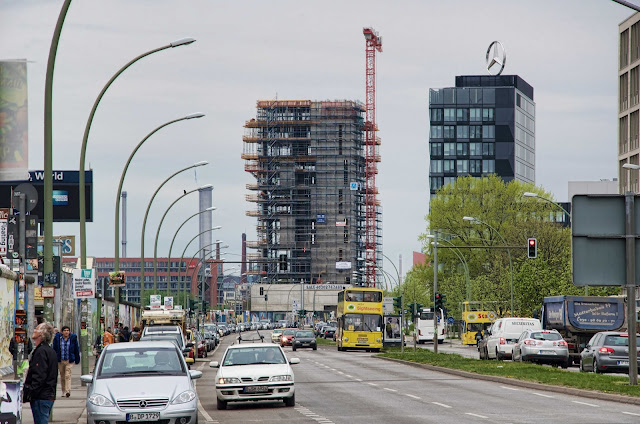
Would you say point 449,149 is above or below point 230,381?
above

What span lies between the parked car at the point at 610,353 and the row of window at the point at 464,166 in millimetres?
133798

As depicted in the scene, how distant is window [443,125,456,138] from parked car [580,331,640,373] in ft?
442

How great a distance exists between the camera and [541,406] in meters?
23.2

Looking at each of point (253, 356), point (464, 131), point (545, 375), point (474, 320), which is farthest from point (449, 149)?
point (253, 356)

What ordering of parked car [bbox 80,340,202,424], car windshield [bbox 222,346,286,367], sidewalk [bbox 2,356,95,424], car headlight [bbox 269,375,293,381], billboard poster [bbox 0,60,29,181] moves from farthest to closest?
1. car windshield [bbox 222,346,286,367]
2. car headlight [bbox 269,375,293,381]
3. billboard poster [bbox 0,60,29,181]
4. sidewalk [bbox 2,356,95,424]
5. parked car [bbox 80,340,202,424]

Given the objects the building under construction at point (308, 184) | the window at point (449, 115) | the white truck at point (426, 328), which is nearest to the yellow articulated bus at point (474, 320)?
the white truck at point (426, 328)

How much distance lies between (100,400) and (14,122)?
290 inches

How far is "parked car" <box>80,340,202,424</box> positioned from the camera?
17203 mm

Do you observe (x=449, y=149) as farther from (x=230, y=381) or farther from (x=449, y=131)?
(x=230, y=381)

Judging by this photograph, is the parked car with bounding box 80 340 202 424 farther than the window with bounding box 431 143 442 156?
No

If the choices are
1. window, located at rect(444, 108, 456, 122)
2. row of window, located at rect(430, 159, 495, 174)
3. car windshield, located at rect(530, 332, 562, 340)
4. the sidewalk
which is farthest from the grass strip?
window, located at rect(444, 108, 456, 122)

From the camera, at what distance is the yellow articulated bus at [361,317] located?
71000 millimetres

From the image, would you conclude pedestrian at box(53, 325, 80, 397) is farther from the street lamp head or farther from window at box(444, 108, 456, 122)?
window at box(444, 108, 456, 122)

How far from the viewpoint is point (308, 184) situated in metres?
198
